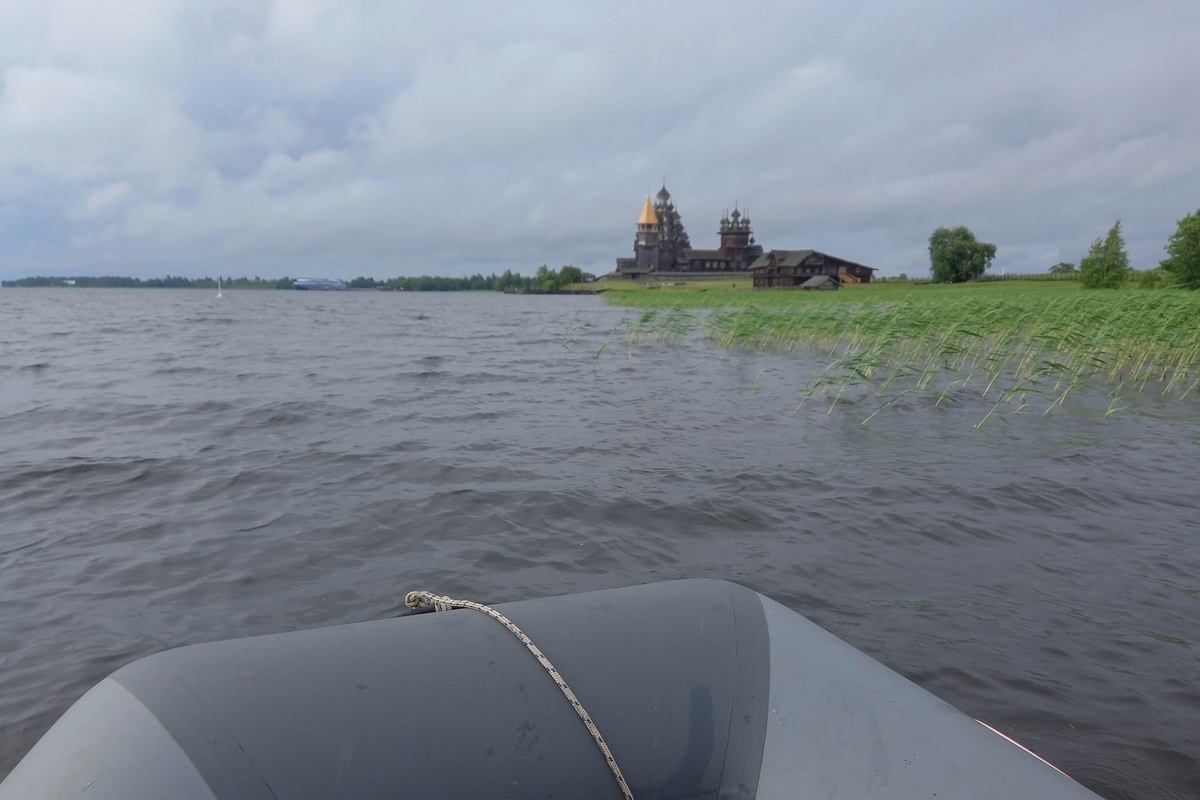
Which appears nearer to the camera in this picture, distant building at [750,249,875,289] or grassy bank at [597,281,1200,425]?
grassy bank at [597,281,1200,425]

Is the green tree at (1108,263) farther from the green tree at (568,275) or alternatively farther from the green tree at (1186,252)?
the green tree at (568,275)

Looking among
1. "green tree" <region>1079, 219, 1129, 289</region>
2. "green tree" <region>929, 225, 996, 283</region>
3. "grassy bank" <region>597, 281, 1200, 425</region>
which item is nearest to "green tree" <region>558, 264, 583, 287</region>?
"green tree" <region>929, 225, 996, 283</region>

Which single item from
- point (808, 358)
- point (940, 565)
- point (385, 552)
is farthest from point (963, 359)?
point (385, 552)

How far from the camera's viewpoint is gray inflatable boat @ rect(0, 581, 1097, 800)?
1.56 meters

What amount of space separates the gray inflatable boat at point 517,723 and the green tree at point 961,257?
7714 cm

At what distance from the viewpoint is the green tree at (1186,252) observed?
40.1 meters

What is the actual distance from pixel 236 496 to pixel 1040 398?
1100 centimetres

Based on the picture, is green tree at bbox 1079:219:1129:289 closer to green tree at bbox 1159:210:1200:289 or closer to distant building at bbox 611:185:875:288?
green tree at bbox 1159:210:1200:289

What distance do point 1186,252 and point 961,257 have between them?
30.4 m

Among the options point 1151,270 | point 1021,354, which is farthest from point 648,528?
point 1151,270

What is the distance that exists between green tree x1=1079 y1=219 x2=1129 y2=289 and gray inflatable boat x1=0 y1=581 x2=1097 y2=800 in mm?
54083

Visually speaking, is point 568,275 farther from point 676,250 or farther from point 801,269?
point 801,269

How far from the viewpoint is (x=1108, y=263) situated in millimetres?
46688

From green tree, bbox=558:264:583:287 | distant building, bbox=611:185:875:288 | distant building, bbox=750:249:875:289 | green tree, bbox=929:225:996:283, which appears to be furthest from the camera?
green tree, bbox=558:264:583:287
